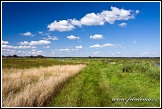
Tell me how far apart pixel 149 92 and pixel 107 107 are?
15.2ft

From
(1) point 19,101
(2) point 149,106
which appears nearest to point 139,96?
(2) point 149,106

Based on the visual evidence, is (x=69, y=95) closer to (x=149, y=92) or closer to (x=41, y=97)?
(x=41, y=97)

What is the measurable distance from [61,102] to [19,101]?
8.25 feet

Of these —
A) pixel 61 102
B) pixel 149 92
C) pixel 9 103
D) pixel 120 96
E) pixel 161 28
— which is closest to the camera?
pixel 9 103

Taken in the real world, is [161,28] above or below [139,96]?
above

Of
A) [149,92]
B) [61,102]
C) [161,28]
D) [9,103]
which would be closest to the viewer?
[9,103]

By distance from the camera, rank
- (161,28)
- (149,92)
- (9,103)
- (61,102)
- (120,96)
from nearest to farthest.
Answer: (9,103)
(161,28)
(61,102)
(120,96)
(149,92)

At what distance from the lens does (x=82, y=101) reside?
1252 cm

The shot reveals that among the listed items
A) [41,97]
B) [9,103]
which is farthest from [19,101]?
[41,97]

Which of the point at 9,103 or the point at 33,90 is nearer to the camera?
the point at 9,103

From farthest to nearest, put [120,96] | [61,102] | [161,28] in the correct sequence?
[120,96] → [61,102] → [161,28]

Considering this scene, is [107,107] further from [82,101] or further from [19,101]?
[19,101]

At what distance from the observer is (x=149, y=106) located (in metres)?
11.8

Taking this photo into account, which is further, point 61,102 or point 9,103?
point 61,102
